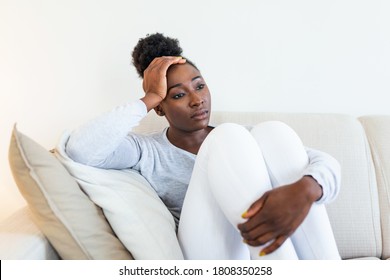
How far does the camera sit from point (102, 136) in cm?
95

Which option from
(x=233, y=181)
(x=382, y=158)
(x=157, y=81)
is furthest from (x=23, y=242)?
(x=382, y=158)

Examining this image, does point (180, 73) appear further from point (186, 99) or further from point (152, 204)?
point (152, 204)

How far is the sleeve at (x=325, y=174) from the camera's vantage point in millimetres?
814

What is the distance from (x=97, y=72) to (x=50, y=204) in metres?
0.81

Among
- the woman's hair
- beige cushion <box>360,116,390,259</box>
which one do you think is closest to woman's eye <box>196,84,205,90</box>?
the woman's hair

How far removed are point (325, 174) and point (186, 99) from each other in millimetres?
471

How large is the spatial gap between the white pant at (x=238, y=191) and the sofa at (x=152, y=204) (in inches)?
3.0

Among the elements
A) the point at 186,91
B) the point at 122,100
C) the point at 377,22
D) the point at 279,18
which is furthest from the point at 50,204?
the point at 377,22

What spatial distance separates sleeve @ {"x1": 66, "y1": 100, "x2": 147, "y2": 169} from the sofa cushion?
0.02 m

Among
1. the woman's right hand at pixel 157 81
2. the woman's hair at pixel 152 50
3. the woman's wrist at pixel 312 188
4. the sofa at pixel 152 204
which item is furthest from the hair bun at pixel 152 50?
the woman's wrist at pixel 312 188

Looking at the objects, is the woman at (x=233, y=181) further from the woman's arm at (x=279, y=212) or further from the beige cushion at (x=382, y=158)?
the beige cushion at (x=382, y=158)

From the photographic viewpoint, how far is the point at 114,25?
148 cm
